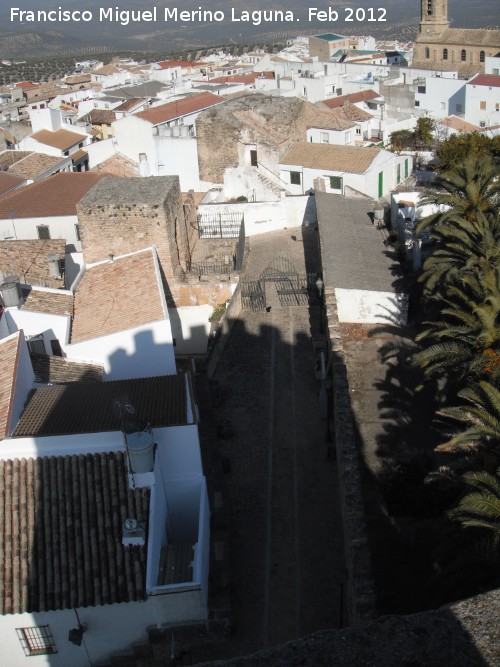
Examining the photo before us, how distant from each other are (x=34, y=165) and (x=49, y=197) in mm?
9197

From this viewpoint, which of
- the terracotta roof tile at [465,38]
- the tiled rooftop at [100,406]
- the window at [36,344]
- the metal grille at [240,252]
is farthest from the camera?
the terracotta roof tile at [465,38]

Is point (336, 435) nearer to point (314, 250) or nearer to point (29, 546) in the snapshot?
point (29, 546)

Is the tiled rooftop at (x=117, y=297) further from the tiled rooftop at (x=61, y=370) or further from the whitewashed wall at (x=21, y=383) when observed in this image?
the whitewashed wall at (x=21, y=383)

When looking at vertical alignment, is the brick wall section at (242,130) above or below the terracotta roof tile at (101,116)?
above

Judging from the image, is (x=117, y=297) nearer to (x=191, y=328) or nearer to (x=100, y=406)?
(x=191, y=328)

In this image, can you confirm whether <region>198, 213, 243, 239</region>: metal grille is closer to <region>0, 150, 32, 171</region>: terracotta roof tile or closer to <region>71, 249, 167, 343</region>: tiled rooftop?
<region>71, 249, 167, 343</region>: tiled rooftop

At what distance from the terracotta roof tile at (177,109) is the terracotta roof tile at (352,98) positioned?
10.7m

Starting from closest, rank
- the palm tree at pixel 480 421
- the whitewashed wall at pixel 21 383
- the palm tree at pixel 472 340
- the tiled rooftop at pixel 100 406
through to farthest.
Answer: the palm tree at pixel 480 421 < the tiled rooftop at pixel 100 406 < the whitewashed wall at pixel 21 383 < the palm tree at pixel 472 340

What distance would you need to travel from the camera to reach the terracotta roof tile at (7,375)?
39.7 feet

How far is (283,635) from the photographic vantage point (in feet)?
37.2

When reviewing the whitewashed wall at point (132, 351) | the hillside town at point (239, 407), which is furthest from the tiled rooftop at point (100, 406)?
the whitewashed wall at point (132, 351)

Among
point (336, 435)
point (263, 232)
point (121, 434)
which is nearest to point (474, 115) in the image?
point (263, 232)

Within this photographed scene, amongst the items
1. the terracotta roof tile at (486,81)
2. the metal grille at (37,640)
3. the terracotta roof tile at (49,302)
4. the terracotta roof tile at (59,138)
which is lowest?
the metal grille at (37,640)

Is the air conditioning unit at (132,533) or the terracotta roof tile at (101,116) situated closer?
the air conditioning unit at (132,533)
